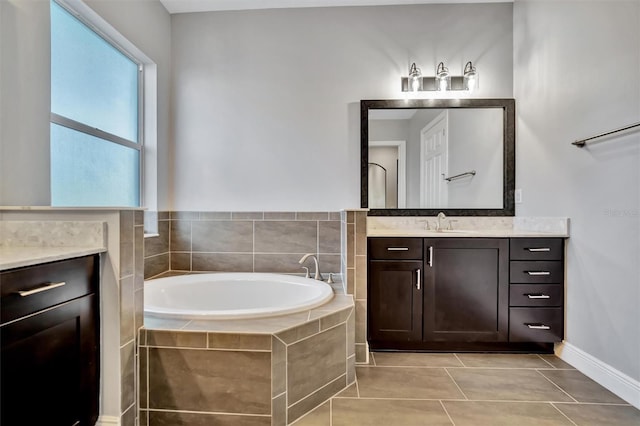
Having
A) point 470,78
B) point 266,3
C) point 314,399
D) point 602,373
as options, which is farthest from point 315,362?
point 266,3

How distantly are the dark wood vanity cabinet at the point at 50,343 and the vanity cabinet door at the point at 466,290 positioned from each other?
1.90 m

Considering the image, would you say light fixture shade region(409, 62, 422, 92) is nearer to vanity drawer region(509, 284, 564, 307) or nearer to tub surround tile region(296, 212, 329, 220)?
tub surround tile region(296, 212, 329, 220)

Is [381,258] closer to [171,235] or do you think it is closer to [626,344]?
[626,344]

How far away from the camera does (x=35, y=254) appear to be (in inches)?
42.7

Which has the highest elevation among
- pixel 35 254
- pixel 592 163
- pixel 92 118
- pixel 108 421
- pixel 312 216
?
pixel 92 118

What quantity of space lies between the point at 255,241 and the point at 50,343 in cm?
162

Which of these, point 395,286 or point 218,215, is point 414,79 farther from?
point 218,215

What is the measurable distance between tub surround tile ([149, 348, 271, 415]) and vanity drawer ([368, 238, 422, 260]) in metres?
1.08

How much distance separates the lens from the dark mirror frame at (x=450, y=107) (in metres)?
2.58

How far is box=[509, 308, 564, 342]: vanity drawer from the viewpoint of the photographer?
2.11 metres

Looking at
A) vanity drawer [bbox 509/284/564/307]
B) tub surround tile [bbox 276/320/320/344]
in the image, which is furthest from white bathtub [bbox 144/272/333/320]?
vanity drawer [bbox 509/284/564/307]

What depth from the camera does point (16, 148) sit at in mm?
1490

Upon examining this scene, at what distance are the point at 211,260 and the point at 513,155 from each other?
2689 millimetres

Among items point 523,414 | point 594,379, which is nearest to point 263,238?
point 523,414
